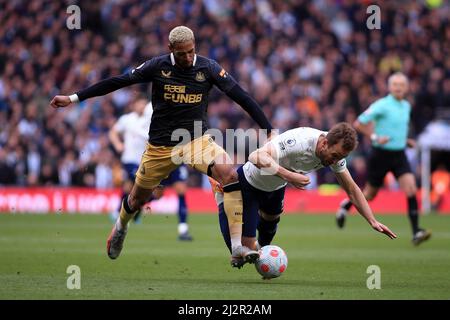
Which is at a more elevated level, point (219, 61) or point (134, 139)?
point (219, 61)

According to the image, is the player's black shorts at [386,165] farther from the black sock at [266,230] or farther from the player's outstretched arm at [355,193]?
the player's outstretched arm at [355,193]

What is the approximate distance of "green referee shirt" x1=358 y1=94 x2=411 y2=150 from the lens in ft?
51.2

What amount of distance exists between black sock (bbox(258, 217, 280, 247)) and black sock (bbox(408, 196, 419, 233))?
16.3ft

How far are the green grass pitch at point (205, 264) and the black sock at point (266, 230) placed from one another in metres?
0.41

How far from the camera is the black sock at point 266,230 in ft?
34.4

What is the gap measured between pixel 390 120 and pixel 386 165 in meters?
0.73

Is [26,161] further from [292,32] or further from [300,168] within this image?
[300,168]

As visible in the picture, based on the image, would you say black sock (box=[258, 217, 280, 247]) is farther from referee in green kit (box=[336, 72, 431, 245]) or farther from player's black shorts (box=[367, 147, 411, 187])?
player's black shorts (box=[367, 147, 411, 187])

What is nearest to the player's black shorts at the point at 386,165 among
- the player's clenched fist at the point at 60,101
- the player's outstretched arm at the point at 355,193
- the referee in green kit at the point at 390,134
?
the referee in green kit at the point at 390,134

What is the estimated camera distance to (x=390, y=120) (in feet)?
51.2
